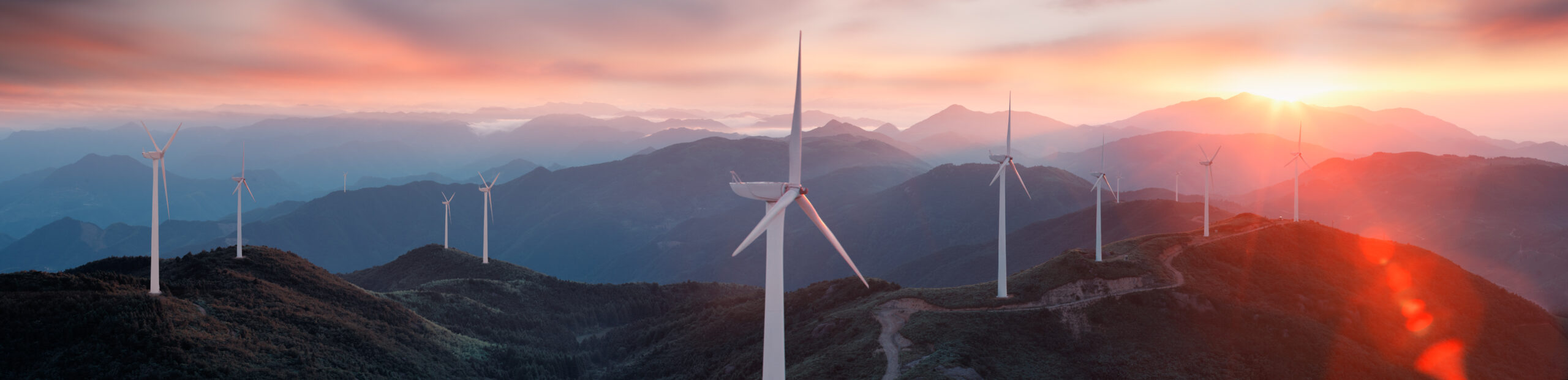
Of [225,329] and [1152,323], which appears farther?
[1152,323]

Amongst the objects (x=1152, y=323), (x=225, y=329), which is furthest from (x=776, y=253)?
(x=225, y=329)

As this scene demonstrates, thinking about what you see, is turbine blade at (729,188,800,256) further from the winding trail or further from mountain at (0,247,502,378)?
mountain at (0,247,502,378)

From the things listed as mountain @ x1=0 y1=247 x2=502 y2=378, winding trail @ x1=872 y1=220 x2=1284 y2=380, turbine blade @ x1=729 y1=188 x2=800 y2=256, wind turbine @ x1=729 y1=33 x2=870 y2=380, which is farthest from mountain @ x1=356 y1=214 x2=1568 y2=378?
turbine blade @ x1=729 y1=188 x2=800 y2=256

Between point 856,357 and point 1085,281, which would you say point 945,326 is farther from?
point 1085,281

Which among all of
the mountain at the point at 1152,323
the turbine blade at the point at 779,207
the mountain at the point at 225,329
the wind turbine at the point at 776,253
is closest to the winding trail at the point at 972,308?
the mountain at the point at 1152,323

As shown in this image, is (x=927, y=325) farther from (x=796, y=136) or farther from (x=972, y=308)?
(x=796, y=136)

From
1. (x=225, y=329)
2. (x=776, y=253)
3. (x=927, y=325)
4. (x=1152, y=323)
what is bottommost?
(x=225, y=329)

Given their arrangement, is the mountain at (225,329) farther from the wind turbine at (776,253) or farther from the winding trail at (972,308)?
the wind turbine at (776,253)
